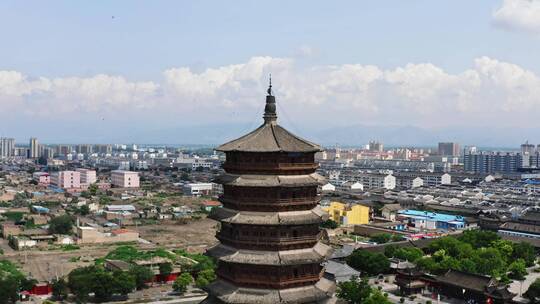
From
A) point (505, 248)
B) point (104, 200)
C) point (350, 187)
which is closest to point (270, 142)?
point (505, 248)

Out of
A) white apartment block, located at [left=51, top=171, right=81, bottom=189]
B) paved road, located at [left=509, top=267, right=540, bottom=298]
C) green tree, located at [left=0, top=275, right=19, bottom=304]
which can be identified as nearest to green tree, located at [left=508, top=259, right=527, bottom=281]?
paved road, located at [left=509, top=267, right=540, bottom=298]

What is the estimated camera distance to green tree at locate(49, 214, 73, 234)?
7106 centimetres

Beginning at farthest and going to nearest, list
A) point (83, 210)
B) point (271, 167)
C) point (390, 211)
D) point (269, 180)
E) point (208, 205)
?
point (208, 205)
point (83, 210)
point (390, 211)
point (271, 167)
point (269, 180)

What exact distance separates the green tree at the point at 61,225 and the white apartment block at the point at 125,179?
61.4 meters

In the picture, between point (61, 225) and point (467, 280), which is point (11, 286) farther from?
point (61, 225)

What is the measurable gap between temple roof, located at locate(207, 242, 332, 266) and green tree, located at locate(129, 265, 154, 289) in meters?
28.5

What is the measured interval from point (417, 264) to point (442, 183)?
9978 cm

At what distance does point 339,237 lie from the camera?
7081 centimetres

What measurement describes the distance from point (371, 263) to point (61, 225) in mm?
42727

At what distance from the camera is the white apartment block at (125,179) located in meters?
134

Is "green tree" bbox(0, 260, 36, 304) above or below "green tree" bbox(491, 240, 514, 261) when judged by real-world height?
below

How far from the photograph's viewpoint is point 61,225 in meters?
71.5

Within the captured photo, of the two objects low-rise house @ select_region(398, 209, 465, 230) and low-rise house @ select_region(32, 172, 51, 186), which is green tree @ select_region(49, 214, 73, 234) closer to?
low-rise house @ select_region(398, 209, 465, 230)

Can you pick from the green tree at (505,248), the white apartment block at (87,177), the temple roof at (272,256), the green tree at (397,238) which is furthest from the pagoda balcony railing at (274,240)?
the white apartment block at (87,177)
